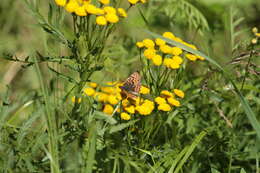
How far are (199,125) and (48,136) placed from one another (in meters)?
0.98

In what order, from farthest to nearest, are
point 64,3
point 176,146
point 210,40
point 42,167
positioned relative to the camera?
point 210,40
point 176,146
point 42,167
point 64,3

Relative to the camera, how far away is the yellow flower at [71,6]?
1686mm

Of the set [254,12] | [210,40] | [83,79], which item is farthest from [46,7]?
[83,79]

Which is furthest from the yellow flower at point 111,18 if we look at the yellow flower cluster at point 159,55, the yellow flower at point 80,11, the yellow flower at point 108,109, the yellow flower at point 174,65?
the yellow flower at point 108,109

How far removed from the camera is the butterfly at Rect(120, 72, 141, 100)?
6.03 ft

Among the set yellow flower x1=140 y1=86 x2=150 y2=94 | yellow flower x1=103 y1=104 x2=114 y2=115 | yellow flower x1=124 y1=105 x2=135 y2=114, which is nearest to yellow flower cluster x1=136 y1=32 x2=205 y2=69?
yellow flower x1=140 y1=86 x2=150 y2=94

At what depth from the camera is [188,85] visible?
8.59 ft

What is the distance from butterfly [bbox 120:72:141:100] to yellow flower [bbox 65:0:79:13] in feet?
1.31

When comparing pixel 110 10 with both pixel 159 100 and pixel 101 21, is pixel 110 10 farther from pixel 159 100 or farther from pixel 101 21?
pixel 159 100

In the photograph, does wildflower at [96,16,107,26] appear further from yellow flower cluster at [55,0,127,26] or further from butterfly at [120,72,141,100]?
butterfly at [120,72,141,100]

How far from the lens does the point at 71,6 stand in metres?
1.69

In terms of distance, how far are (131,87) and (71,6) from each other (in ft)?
1.48

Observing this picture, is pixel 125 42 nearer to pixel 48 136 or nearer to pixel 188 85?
pixel 188 85

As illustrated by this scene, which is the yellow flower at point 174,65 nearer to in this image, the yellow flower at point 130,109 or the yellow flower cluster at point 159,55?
the yellow flower cluster at point 159,55
